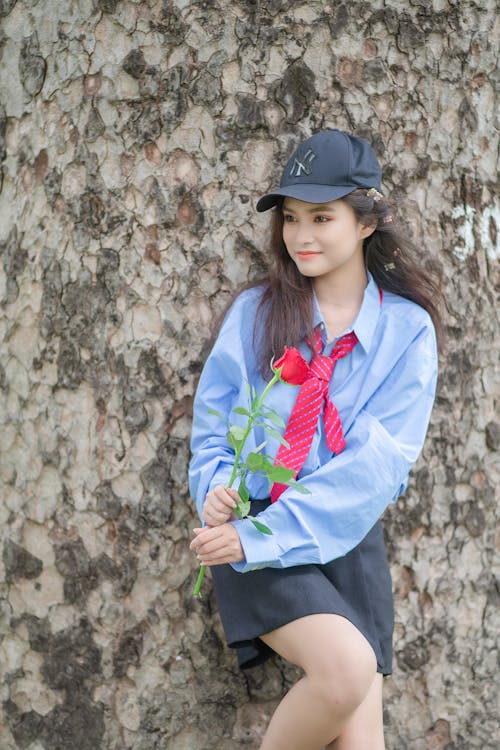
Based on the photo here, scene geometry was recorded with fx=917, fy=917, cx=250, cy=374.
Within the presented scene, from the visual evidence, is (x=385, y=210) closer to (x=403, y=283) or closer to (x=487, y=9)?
(x=403, y=283)

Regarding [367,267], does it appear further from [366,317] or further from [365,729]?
[365,729]

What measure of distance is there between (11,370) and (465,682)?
1.85 meters

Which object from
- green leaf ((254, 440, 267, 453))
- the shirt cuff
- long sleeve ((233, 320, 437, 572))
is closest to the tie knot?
long sleeve ((233, 320, 437, 572))

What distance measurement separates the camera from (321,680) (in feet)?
7.58

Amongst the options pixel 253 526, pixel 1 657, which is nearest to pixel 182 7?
pixel 253 526

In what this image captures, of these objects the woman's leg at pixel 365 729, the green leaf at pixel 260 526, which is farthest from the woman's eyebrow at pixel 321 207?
the woman's leg at pixel 365 729

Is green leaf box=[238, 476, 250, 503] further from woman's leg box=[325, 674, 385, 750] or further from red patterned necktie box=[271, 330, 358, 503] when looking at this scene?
woman's leg box=[325, 674, 385, 750]

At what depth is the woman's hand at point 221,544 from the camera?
92.5 inches

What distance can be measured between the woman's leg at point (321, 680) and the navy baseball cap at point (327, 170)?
1129mm

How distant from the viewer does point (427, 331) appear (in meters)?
2.61

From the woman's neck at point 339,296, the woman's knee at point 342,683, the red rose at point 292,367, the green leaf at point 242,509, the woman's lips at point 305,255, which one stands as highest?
the woman's lips at point 305,255

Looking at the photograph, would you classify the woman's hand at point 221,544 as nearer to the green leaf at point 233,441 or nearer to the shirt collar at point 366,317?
the green leaf at point 233,441

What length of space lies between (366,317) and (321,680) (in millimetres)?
993

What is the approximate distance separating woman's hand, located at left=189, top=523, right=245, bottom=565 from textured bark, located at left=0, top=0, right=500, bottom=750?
0.53 metres
